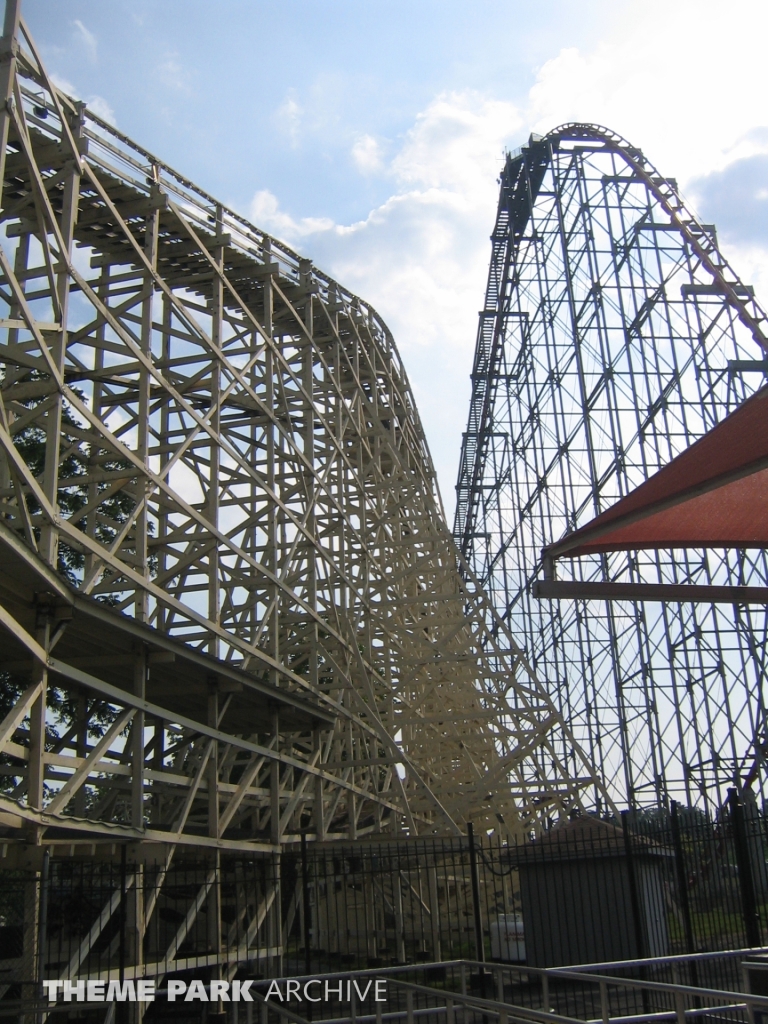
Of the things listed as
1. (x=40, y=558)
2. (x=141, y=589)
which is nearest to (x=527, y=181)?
(x=141, y=589)

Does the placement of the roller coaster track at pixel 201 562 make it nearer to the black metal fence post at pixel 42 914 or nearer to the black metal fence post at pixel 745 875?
the black metal fence post at pixel 42 914

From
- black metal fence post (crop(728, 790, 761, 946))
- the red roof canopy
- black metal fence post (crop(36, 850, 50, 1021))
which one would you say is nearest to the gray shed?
black metal fence post (crop(728, 790, 761, 946))

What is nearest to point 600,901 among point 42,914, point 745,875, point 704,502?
point 745,875

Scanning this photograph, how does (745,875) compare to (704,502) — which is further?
(745,875)

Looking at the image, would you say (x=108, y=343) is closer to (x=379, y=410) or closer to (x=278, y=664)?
(x=278, y=664)

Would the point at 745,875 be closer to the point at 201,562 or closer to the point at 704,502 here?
the point at 704,502

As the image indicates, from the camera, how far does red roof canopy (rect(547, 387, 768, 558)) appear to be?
21.5 feet

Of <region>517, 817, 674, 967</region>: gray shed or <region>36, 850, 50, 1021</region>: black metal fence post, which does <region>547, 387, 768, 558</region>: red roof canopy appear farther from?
<region>517, 817, 674, 967</region>: gray shed

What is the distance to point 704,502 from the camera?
8.30m

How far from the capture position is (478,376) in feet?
128

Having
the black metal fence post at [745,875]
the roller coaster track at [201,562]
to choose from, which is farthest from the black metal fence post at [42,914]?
the black metal fence post at [745,875]

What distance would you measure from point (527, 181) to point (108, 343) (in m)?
20.7

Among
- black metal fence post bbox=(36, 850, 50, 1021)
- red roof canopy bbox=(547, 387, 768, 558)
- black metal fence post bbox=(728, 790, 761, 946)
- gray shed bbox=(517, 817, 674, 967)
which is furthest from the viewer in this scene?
gray shed bbox=(517, 817, 674, 967)

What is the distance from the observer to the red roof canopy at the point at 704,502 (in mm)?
6551
